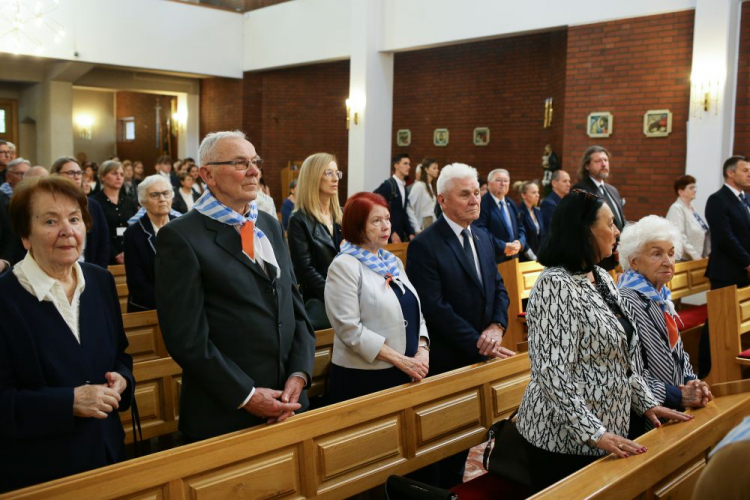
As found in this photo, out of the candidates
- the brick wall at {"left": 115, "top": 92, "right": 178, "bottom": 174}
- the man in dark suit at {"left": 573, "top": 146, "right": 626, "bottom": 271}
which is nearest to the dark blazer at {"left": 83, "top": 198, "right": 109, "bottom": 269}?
the man in dark suit at {"left": 573, "top": 146, "right": 626, "bottom": 271}

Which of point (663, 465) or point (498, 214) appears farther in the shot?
point (498, 214)

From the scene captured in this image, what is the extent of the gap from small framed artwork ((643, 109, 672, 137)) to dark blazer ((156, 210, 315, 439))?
708 cm

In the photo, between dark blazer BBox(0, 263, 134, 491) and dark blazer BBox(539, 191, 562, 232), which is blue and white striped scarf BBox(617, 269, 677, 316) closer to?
dark blazer BBox(0, 263, 134, 491)

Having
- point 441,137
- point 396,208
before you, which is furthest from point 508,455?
point 441,137

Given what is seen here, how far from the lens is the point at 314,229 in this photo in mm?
3832

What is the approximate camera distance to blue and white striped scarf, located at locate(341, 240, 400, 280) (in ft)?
9.66

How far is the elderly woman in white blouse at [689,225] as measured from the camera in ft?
22.7

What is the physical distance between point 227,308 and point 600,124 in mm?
7551

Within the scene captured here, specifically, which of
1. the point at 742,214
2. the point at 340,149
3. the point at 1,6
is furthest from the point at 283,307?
the point at 340,149

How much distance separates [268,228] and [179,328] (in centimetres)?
55

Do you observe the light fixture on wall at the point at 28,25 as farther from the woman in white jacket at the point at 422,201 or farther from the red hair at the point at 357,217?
the red hair at the point at 357,217

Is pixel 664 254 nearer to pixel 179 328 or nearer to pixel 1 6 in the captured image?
pixel 179 328

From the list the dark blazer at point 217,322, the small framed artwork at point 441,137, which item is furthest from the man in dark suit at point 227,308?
the small framed artwork at point 441,137

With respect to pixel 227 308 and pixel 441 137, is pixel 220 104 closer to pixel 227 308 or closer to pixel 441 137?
pixel 441 137
